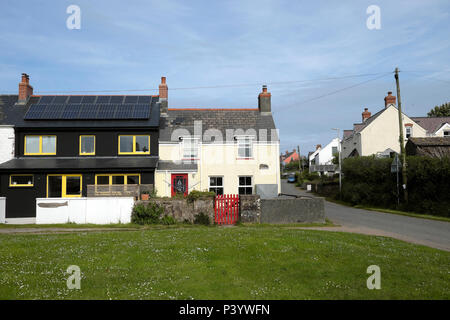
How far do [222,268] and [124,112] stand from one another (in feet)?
64.1

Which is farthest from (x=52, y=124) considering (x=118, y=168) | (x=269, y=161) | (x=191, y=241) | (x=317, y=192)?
(x=317, y=192)

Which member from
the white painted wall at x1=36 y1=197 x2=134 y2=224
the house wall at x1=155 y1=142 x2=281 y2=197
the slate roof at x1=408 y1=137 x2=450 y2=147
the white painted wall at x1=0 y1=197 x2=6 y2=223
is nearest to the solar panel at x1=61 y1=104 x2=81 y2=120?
the house wall at x1=155 y1=142 x2=281 y2=197

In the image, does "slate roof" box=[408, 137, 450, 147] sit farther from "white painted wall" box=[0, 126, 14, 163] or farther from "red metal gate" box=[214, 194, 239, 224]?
"white painted wall" box=[0, 126, 14, 163]

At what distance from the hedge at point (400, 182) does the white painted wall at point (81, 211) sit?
796 inches

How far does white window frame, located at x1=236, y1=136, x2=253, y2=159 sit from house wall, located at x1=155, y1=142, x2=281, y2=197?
0.25 metres

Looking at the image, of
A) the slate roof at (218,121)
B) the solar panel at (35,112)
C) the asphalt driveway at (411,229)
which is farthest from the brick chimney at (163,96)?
the asphalt driveway at (411,229)

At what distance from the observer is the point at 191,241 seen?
11672 mm

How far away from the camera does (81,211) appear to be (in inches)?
742

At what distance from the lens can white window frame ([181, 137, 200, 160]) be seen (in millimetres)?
25594

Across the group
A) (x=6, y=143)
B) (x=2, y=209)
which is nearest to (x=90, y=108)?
(x=6, y=143)

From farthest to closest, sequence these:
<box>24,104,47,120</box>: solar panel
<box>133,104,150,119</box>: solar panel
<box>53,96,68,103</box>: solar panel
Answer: <box>53,96,68,103</box>: solar panel → <box>133,104,150,119</box>: solar panel → <box>24,104,47,120</box>: solar panel

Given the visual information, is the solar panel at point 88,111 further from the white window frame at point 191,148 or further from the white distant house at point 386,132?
the white distant house at point 386,132

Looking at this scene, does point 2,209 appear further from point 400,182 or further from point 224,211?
point 400,182

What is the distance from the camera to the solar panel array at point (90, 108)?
24.6 metres
